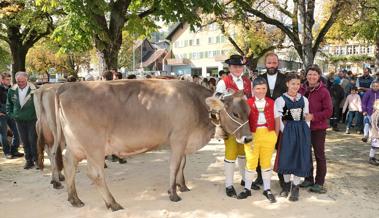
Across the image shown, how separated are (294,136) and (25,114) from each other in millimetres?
5794

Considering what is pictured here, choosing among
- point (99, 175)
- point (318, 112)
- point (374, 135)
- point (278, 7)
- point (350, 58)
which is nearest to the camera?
point (99, 175)

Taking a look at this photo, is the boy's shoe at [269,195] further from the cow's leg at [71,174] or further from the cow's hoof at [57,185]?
the cow's hoof at [57,185]

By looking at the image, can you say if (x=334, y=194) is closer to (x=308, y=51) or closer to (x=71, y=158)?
(x=71, y=158)

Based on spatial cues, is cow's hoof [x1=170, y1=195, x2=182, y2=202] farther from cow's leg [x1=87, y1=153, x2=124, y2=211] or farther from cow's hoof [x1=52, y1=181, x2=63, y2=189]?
cow's hoof [x1=52, y1=181, x2=63, y2=189]

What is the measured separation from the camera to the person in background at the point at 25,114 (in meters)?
9.09

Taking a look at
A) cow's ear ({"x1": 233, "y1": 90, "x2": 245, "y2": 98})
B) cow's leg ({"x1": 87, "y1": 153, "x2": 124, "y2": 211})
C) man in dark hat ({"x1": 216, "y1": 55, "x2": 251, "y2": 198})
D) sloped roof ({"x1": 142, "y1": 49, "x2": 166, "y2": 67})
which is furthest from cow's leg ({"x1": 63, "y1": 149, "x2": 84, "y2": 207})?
sloped roof ({"x1": 142, "y1": 49, "x2": 166, "y2": 67})

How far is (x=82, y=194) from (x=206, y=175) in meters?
2.32

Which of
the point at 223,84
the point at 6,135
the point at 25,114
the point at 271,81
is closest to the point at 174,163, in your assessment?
the point at 223,84

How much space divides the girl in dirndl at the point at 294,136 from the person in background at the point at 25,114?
544 centimetres

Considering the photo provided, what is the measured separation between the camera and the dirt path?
589 cm

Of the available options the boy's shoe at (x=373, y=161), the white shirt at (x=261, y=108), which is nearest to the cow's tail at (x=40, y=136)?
the white shirt at (x=261, y=108)

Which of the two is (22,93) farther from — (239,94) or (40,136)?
(239,94)

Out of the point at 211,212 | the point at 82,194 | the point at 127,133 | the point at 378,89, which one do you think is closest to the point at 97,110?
the point at 127,133

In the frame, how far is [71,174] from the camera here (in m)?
6.25
